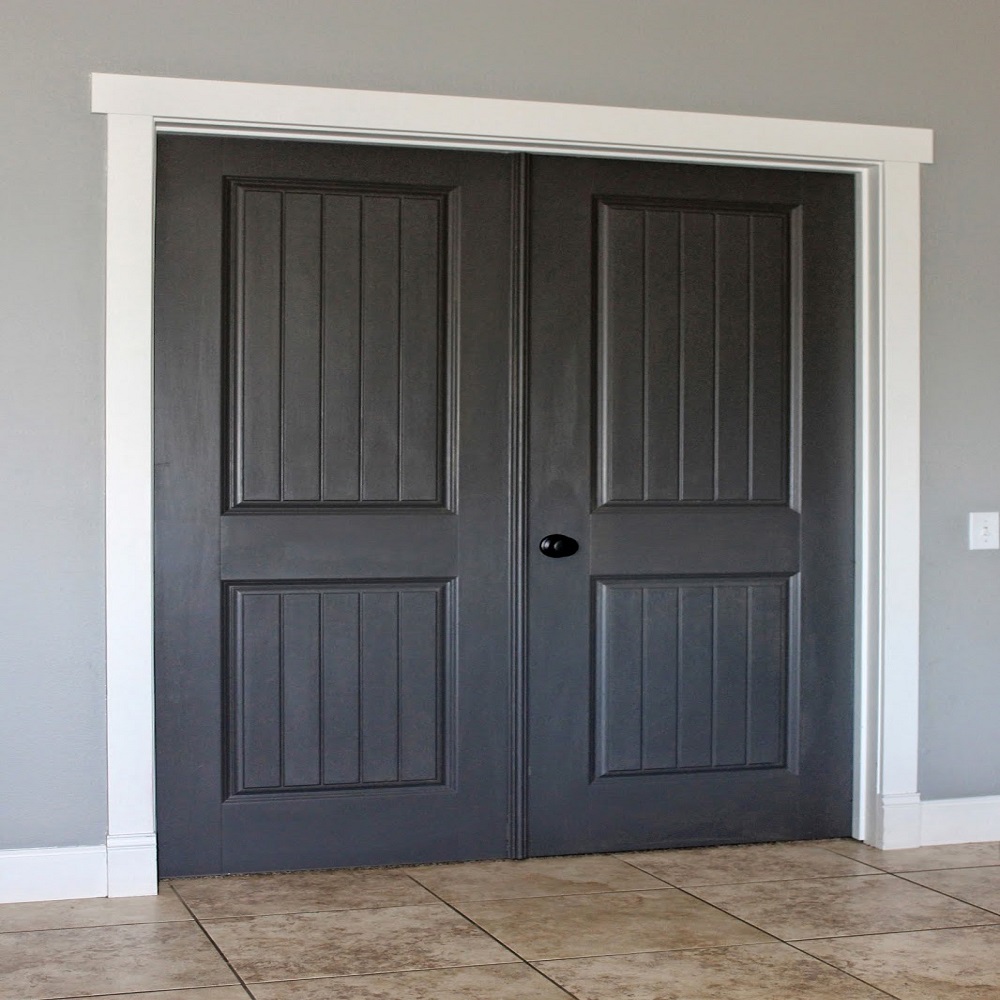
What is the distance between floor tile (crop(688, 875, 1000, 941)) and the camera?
3055 millimetres

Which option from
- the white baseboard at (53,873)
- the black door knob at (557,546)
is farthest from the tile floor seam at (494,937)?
the black door knob at (557,546)

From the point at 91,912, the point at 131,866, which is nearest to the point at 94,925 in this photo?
the point at 91,912

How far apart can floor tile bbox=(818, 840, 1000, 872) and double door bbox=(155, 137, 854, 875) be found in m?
0.11

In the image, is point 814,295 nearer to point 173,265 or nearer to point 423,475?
point 423,475

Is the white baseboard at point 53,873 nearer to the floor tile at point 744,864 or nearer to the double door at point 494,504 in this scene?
the double door at point 494,504

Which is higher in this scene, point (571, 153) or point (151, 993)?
point (571, 153)

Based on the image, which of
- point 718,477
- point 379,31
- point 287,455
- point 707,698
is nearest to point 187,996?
point 287,455

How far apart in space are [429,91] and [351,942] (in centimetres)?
205

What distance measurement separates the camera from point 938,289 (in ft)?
12.5

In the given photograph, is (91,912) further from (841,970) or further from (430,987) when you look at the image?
(841,970)

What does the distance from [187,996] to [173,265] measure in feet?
5.68

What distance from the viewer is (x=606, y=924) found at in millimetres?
3059

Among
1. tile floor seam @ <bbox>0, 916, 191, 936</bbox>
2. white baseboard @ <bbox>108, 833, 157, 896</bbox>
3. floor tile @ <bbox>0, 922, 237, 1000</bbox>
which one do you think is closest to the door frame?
white baseboard @ <bbox>108, 833, 157, 896</bbox>

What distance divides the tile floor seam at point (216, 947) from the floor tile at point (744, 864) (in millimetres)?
1140
